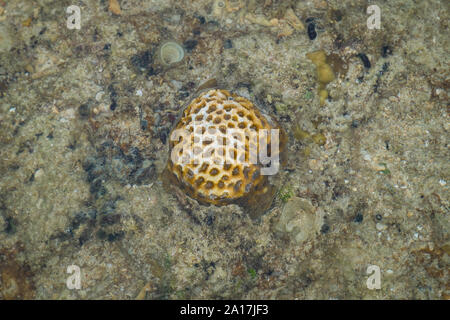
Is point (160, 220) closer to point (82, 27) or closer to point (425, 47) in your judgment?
point (82, 27)

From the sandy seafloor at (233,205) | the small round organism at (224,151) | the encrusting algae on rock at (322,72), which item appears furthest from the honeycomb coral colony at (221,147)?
the encrusting algae on rock at (322,72)

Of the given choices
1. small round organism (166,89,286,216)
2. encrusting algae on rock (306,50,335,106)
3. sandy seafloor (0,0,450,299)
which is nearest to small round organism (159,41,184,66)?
sandy seafloor (0,0,450,299)

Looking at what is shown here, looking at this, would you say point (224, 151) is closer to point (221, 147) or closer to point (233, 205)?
point (221, 147)

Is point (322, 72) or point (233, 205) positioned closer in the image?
point (233, 205)

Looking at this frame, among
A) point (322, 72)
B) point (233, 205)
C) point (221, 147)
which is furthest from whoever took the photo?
point (322, 72)

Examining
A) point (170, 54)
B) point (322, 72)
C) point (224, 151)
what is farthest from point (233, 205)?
point (170, 54)

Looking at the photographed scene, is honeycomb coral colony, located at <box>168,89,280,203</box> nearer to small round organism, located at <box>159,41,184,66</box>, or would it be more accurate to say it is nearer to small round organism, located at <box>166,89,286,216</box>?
small round organism, located at <box>166,89,286,216</box>

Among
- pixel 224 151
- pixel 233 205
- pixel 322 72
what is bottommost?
pixel 233 205
